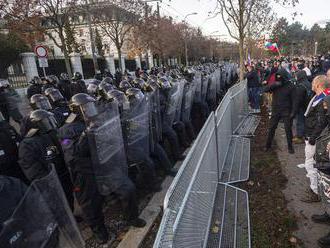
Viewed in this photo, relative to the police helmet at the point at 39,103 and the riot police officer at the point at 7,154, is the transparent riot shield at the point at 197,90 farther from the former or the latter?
the riot police officer at the point at 7,154

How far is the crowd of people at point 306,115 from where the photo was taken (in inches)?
137

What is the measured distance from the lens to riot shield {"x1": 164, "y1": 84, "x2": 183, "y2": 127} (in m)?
6.03

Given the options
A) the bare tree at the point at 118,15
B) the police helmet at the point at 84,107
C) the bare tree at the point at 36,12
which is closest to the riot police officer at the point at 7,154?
the police helmet at the point at 84,107

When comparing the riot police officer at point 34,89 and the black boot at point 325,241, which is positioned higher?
the riot police officer at point 34,89

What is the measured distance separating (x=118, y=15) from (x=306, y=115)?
A: 70.5ft

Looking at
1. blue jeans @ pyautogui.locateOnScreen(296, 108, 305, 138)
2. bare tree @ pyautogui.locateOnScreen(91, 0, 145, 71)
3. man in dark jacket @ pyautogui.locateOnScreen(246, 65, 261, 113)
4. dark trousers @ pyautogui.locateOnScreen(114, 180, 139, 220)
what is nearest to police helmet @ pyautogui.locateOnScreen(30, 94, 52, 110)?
dark trousers @ pyautogui.locateOnScreen(114, 180, 139, 220)

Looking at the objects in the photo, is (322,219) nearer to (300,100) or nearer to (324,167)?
(324,167)

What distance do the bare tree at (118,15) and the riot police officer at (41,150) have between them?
1944 centimetres

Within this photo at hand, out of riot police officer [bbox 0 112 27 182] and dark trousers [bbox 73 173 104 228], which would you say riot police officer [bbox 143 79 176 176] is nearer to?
dark trousers [bbox 73 173 104 228]

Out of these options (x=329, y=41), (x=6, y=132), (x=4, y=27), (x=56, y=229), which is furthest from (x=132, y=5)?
(x=329, y=41)

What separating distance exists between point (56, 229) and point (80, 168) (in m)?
1.62

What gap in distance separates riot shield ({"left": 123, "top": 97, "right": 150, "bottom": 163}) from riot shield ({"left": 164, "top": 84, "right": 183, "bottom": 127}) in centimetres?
138

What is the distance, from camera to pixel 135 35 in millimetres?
27281

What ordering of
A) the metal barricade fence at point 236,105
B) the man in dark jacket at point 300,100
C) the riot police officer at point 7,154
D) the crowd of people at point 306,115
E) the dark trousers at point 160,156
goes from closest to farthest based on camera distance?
1. the crowd of people at point 306,115
2. the riot police officer at point 7,154
3. the dark trousers at point 160,156
4. the man in dark jacket at point 300,100
5. the metal barricade fence at point 236,105
